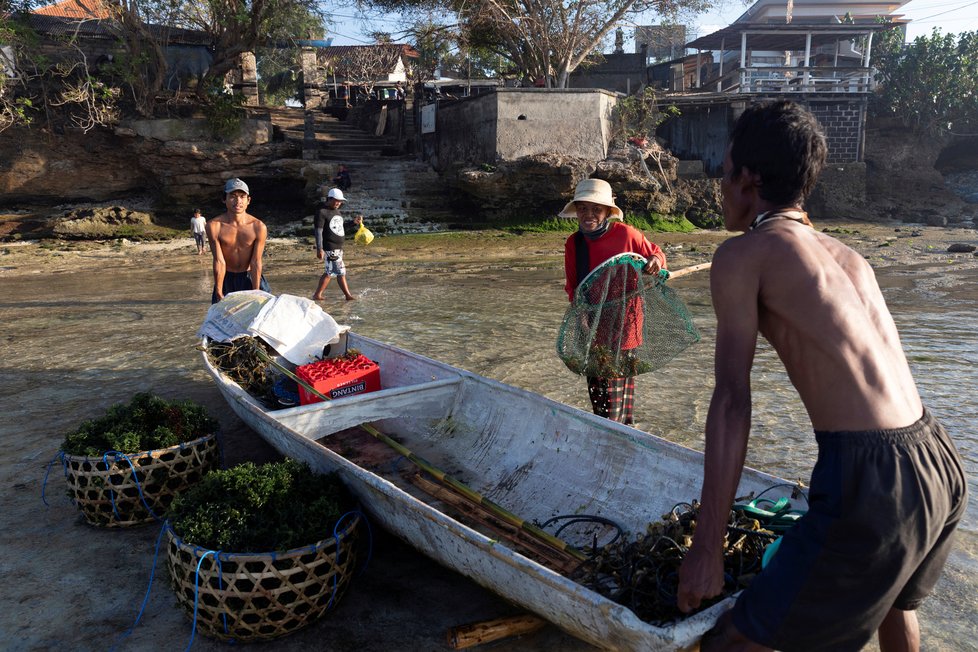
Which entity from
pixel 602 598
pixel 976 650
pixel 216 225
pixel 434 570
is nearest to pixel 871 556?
pixel 602 598

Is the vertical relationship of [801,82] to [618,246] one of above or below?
above

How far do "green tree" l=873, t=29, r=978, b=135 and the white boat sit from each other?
27.9m

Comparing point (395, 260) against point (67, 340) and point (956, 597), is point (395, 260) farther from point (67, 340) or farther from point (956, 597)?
point (956, 597)

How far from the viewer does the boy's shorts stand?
34.0 feet

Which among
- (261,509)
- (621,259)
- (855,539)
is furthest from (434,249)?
(855,539)

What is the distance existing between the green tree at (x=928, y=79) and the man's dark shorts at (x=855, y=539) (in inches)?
1180

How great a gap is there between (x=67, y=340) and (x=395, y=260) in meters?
7.71

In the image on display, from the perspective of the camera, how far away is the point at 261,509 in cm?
319

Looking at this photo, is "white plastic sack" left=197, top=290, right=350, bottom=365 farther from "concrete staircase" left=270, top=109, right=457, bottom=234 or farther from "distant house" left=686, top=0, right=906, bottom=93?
"distant house" left=686, top=0, right=906, bottom=93

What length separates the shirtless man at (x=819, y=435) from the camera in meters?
1.78

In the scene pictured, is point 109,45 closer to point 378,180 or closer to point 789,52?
point 378,180

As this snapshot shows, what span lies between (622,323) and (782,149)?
2.41 metres

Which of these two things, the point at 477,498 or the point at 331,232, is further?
the point at 331,232

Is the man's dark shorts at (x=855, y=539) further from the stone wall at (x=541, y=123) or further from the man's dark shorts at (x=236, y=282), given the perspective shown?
the stone wall at (x=541, y=123)
